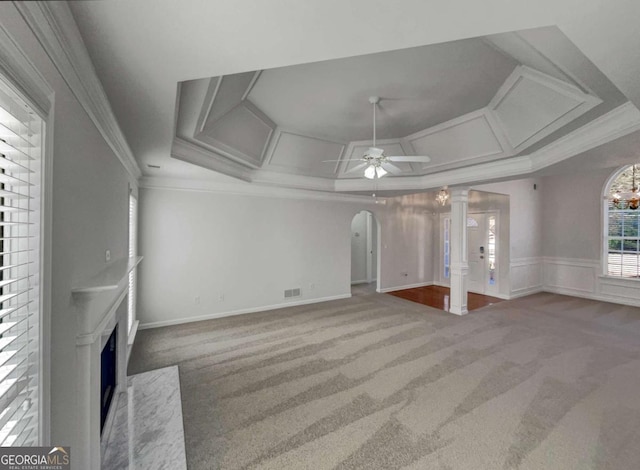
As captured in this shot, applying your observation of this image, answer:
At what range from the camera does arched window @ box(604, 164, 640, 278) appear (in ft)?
18.6

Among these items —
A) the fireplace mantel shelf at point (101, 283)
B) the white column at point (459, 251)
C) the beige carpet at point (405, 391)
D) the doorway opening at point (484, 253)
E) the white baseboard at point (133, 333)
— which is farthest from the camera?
the doorway opening at point (484, 253)

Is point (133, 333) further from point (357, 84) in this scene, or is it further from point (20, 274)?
point (357, 84)

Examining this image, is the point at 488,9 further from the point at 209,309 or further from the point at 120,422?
the point at 209,309

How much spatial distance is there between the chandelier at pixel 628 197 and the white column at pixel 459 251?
367 cm

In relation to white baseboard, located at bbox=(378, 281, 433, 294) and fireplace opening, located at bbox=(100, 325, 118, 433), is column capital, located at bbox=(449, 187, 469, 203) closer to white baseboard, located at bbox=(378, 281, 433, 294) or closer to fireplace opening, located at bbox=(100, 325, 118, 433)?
white baseboard, located at bbox=(378, 281, 433, 294)

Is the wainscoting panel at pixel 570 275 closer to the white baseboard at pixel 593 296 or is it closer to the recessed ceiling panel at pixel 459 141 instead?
the white baseboard at pixel 593 296

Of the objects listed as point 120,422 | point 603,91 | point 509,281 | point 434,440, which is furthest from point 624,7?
point 509,281

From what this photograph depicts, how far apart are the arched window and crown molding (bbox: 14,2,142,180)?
8.75 meters

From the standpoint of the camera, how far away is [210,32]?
1.19 m

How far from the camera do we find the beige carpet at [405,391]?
6.38 ft

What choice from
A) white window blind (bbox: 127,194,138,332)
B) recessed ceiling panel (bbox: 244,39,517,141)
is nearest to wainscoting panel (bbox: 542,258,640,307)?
recessed ceiling panel (bbox: 244,39,517,141)

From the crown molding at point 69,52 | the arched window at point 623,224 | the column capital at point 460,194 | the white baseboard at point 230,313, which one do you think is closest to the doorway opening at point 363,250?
the white baseboard at point 230,313

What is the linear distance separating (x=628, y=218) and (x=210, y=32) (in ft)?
28.3

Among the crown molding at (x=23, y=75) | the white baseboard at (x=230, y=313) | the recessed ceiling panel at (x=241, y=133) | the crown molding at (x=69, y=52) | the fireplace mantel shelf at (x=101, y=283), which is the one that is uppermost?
the recessed ceiling panel at (x=241, y=133)
